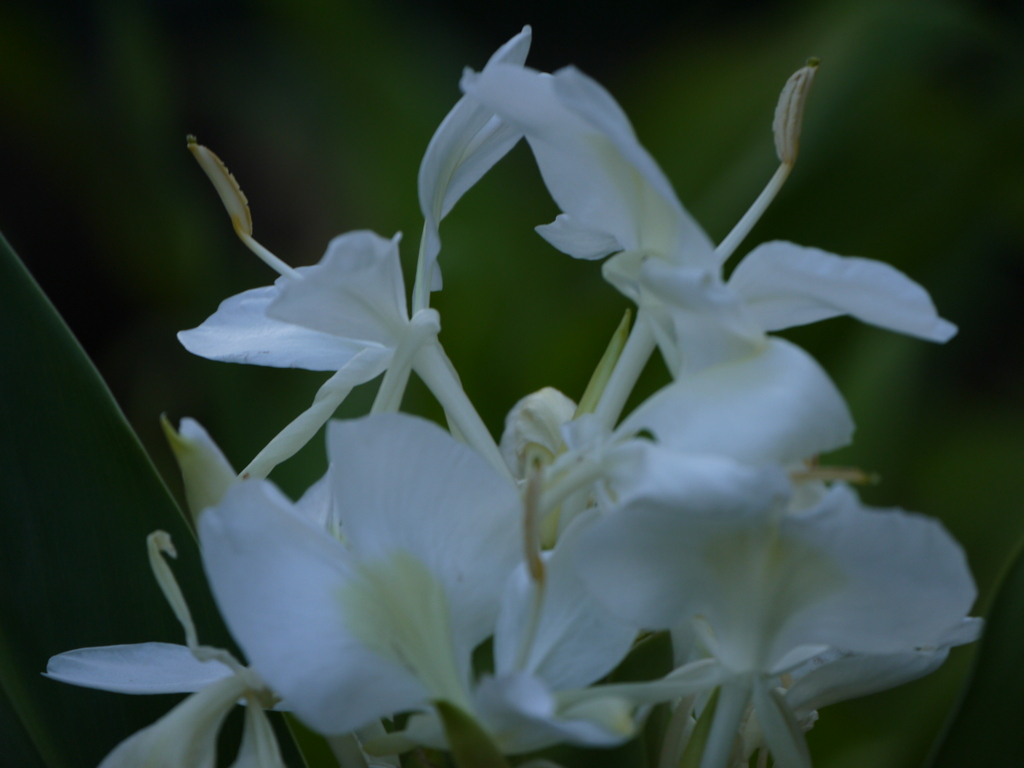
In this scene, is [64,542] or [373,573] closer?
[373,573]

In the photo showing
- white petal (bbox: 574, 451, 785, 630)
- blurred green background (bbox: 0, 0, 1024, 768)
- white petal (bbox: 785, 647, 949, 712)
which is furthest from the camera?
blurred green background (bbox: 0, 0, 1024, 768)

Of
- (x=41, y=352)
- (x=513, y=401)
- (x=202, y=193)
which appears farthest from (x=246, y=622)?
(x=202, y=193)

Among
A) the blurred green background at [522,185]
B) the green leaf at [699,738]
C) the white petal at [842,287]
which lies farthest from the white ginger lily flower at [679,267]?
the blurred green background at [522,185]

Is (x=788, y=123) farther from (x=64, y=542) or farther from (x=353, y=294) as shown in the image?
(x=64, y=542)

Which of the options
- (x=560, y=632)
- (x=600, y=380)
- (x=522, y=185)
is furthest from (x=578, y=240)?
(x=522, y=185)

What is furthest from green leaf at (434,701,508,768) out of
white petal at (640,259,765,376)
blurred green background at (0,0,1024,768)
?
blurred green background at (0,0,1024,768)

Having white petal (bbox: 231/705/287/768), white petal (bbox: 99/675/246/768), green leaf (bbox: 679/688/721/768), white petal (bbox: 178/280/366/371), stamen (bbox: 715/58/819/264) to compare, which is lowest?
green leaf (bbox: 679/688/721/768)

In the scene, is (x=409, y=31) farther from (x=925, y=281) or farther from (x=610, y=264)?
(x=610, y=264)

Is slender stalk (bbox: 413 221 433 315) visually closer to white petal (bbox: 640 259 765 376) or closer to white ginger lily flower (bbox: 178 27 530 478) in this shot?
white ginger lily flower (bbox: 178 27 530 478)
